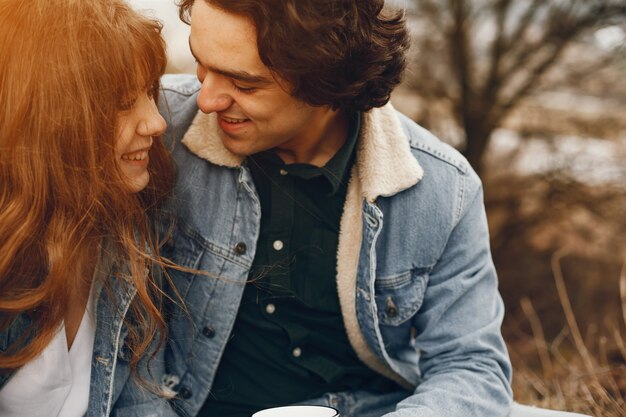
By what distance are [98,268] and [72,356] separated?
24cm

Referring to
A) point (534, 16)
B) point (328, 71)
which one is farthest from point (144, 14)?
point (534, 16)

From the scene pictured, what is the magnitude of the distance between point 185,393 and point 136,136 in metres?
0.80

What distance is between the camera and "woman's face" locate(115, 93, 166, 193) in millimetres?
2223

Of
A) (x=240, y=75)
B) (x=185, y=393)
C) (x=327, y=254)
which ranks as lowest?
(x=185, y=393)

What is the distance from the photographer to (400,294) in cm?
262

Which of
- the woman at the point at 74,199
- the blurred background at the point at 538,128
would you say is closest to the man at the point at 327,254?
the woman at the point at 74,199

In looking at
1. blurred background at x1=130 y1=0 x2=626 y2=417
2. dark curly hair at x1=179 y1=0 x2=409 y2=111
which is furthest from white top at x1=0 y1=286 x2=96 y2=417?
blurred background at x1=130 y1=0 x2=626 y2=417

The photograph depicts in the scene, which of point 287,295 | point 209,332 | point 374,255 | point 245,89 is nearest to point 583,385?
point 374,255

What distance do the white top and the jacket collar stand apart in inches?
21.7

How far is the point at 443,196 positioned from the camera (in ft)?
8.52

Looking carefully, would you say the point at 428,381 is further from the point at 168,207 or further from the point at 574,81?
the point at 574,81

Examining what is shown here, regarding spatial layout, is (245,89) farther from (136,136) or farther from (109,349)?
(109,349)

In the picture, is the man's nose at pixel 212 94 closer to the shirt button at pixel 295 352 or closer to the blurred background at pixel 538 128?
the shirt button at pixel 295 352

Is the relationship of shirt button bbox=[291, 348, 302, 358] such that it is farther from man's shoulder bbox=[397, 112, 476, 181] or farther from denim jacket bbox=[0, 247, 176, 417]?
man's shoulder bbox=[397, 112, 476, 181]
